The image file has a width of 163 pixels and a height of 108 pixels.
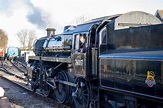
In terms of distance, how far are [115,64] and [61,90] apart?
4.77 meters

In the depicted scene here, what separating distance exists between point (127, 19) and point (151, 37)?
5.83 feet

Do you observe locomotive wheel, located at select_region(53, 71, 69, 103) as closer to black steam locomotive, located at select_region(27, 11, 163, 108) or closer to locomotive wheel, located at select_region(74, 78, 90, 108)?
black steam locomotive, located at select_region(27, 11, 163, 108)

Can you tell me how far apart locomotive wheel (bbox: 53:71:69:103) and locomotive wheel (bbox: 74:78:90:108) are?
57.0 inches

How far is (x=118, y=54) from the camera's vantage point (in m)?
6.46

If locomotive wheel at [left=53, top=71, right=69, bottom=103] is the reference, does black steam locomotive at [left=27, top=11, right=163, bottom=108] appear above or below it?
above

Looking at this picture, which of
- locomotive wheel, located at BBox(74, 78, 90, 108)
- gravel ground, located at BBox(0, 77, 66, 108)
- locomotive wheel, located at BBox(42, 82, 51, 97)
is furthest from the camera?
locomotive wheel, located at BBox(42, 82, 51, 97)

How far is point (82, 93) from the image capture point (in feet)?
28.2

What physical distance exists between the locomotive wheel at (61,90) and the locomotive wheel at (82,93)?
4.75 ft

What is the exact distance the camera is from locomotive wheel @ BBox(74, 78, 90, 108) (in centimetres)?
833

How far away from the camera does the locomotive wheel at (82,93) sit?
27.3 ft

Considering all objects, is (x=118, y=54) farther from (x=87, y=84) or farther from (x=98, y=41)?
(x=87, y=84)

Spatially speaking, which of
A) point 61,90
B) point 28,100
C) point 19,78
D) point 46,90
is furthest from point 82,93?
point 19,78

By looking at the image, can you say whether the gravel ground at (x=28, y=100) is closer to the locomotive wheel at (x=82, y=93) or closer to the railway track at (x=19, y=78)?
the railway track at (x=19, y=78)

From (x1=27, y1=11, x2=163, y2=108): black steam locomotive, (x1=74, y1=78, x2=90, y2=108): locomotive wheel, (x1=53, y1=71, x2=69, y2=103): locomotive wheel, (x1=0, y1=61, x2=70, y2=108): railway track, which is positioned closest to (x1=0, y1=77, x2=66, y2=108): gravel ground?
(x1=0, y1=61, x2=70, y2=108): railway track
